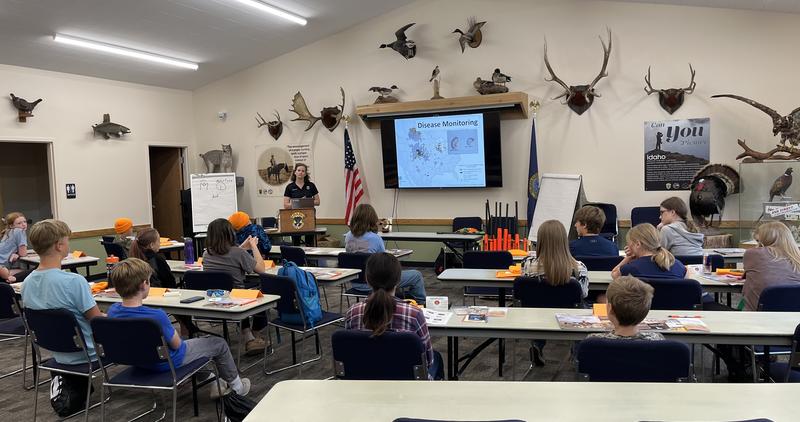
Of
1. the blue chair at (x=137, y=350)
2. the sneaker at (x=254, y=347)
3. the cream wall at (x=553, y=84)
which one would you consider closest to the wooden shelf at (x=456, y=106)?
the cream wall at (x=553, y=84)

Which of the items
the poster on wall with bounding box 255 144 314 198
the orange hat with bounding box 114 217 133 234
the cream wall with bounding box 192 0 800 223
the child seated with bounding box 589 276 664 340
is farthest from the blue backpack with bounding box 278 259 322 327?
the poster on wall with bounding box 255 144 314 198

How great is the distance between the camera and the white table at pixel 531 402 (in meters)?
1.77

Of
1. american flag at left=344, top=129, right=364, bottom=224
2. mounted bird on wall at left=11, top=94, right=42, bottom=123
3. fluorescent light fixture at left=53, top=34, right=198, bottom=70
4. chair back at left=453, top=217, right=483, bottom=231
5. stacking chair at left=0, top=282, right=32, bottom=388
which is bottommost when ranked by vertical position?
stacking chair at left=0, top=282, right=32, bottom=388

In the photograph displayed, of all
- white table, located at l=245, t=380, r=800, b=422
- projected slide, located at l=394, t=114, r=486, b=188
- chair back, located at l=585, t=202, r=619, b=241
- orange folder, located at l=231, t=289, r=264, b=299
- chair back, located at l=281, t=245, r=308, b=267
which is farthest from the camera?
projected slide, located at l=394, t=114, r=486, b=188

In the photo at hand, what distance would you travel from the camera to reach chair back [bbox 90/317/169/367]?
2840 millimetres

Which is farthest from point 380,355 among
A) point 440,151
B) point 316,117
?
point 316,117

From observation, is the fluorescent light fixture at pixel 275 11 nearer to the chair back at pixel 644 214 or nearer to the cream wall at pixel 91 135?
the cream wall at pixel 91 135

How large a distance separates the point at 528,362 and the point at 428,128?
15.7ft

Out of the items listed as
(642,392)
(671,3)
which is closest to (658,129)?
(671,3)

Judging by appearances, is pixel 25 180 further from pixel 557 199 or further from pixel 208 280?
pixel 557 199

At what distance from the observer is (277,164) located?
387 inches

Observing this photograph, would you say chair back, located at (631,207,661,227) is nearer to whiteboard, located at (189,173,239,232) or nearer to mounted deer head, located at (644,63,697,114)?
mounted deer head, located at (644,63,697,114)

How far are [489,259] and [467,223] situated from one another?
9.82 ft

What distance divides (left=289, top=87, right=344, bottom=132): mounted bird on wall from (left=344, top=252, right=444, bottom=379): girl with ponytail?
6.67 meters
